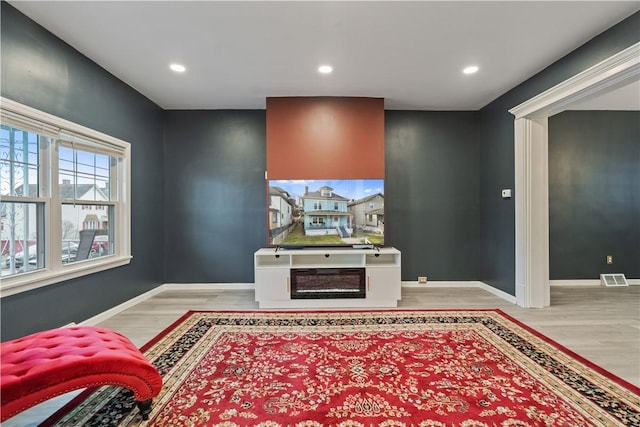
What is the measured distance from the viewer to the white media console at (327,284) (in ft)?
10.7

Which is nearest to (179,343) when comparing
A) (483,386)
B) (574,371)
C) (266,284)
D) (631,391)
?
(266,284)

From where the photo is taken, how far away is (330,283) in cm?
330

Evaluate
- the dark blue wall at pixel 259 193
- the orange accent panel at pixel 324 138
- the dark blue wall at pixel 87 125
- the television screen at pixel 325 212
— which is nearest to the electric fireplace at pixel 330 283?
the television screen at pixel 325 212

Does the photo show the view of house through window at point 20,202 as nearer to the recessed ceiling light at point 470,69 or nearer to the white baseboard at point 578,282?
the recessed ceiling light at point 470,69

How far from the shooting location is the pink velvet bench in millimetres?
1237

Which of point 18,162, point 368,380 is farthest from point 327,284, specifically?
point 18,162

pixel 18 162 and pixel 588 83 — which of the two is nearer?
pixel 18 162

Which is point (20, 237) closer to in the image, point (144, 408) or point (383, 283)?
point (144, 408)

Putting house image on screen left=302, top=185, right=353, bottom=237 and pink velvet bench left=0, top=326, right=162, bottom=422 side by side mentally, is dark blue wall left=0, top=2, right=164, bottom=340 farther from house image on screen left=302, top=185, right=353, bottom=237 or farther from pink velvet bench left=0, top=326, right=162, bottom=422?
house image on screen left=302, top=185, right=353, bottom=237

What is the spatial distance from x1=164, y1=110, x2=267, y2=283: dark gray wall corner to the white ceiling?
68cm

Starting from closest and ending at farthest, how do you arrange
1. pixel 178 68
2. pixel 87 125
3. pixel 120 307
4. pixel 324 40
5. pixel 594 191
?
pixel 324 40 → pixel 87 125 → pixel 178 68 → pixel 120 307 → pixel 594 191

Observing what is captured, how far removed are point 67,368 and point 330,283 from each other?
243 cm

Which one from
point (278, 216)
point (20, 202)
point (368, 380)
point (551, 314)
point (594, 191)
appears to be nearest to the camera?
point (368, 380)

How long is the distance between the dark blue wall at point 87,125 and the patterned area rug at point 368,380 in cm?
96
